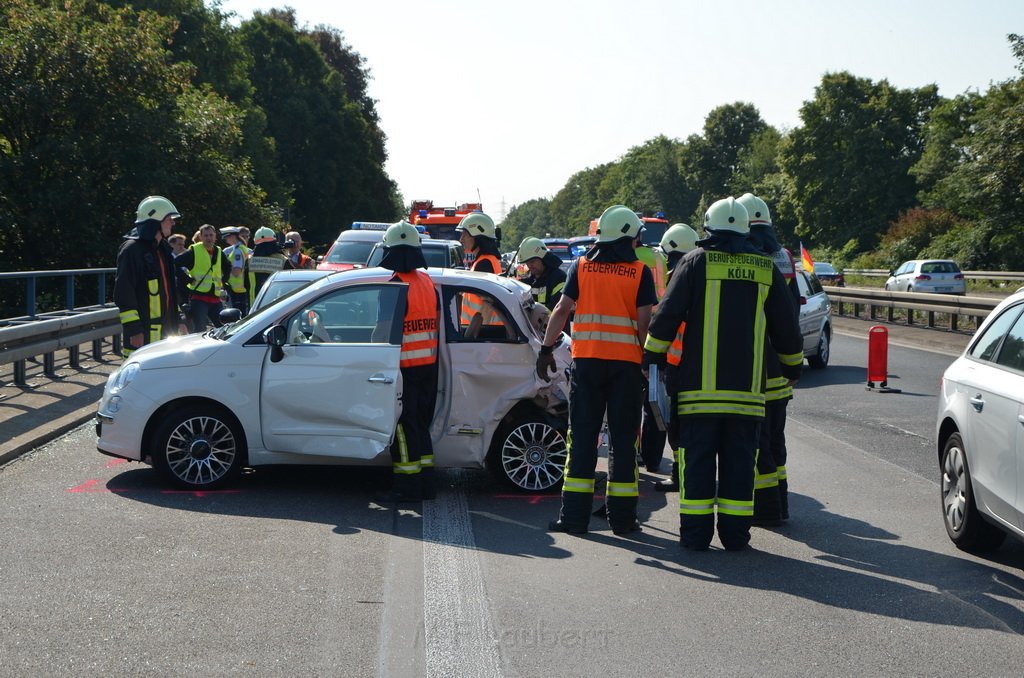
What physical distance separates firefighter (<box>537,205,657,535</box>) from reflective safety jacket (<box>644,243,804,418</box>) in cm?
43

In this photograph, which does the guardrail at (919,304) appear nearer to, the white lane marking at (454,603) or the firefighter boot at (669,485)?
the firefighter boot at (669,485)

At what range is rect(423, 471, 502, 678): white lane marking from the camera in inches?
199

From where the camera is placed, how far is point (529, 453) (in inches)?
347

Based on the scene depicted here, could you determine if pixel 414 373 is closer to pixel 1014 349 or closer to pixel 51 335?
pixel 1014 349

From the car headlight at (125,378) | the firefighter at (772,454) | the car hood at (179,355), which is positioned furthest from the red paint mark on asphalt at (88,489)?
the firefighter at (772,454)

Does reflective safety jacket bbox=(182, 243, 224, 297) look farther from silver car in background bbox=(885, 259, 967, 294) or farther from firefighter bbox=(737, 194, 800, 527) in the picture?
silver car in background bbox=(885, 259, 967, 294)

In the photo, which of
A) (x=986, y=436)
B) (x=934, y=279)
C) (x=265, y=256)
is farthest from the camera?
(x=934, y=279)

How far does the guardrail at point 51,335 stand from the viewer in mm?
12547

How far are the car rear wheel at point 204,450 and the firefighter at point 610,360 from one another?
251 cm

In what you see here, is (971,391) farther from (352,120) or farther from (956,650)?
(352,120)

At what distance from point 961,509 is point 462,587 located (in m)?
2.94

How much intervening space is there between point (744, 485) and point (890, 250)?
208ft

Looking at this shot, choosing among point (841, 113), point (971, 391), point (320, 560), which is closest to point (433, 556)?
point (320, 560)

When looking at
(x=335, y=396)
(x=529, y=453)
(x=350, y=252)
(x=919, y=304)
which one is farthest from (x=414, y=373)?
(x=919, y=304)
